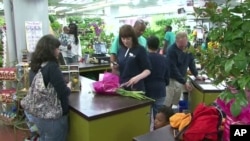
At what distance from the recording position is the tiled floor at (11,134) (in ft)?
10.5

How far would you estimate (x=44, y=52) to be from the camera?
1998 mm

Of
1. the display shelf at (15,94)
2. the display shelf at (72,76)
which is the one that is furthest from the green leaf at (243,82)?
the display shelf at (15,94)

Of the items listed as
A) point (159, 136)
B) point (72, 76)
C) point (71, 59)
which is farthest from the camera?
point (71, 59)

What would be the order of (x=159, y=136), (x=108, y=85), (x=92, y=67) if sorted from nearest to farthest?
(x=159, y=136)
(x=108, y=85)
(x=92, y=67)

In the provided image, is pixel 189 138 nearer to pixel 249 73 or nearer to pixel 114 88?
pixel 249 73

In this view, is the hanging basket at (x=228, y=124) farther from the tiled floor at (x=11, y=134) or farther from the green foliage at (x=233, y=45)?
the tiled floor at (x=11, y=134)

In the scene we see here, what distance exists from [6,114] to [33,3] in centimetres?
147

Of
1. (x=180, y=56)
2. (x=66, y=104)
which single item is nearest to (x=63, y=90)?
(x=66, y=104)

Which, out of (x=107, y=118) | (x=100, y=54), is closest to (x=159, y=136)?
(x=107, y=118)

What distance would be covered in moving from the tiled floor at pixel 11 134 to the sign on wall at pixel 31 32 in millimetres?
1054

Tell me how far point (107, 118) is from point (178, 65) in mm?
1576

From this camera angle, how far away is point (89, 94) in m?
2.48

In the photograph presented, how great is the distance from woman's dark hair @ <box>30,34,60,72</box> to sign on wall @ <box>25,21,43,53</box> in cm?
143

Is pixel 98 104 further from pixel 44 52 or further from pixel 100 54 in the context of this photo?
pixel 100 54
